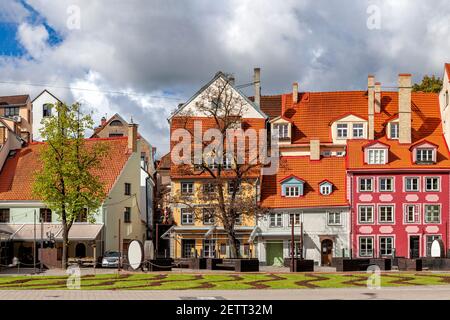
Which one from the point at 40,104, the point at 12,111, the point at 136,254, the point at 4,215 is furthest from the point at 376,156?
the point at 12,111

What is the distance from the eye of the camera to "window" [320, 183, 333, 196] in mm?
70312

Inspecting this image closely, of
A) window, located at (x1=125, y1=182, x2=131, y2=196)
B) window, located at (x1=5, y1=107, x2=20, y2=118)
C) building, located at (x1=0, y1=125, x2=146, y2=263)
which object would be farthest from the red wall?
window, located at (x1=5, y1=107, x2=20, y2=118)

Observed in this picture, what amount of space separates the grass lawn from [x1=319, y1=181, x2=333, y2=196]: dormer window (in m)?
26.8

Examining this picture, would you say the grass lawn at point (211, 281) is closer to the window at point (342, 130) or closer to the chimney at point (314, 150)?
the chimney at point (314, 150)

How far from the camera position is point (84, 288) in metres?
33.9

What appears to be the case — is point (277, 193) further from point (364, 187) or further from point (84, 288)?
point (84, 288)

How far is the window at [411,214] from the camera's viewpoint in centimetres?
6900

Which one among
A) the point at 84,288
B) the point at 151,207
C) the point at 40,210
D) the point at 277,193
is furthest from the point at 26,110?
the point at 84,288

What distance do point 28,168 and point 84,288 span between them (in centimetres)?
4238

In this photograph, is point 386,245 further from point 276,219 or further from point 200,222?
point 200,222

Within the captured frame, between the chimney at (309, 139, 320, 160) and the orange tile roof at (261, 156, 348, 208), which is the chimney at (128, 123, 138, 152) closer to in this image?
the orange tile roof at (261, 156, 348, 208)

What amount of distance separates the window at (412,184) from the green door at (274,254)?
1286 cm

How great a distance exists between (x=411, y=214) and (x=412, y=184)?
2.80 meters

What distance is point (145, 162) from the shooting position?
9125 cm
